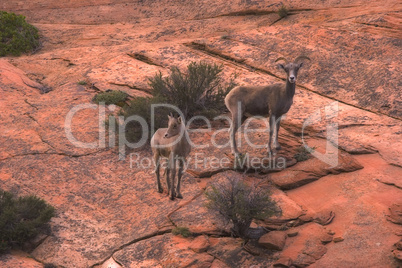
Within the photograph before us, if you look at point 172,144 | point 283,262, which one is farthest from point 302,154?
point 283,262

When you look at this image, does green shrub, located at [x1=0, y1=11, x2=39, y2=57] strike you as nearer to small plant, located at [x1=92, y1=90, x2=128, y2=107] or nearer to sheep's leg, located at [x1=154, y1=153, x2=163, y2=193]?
small plant, located at [x1=92, y1=90, x2=128, y2=107]

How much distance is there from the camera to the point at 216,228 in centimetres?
1012

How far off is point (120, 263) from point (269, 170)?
160 inches

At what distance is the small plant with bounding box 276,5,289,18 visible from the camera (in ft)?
67.7

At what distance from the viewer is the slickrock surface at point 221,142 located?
31.9 feet

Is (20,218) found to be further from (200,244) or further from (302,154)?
(302,154)

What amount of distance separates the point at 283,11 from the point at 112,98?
880cm

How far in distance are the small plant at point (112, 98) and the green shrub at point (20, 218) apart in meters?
4.93

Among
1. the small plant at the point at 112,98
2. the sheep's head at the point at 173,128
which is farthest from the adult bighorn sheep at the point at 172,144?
the small plant at the point at 112,98

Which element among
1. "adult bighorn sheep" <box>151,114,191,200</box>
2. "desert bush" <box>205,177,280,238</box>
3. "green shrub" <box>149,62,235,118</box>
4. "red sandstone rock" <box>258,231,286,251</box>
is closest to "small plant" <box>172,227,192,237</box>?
"desert bush" <box>205,177,280,238</box>

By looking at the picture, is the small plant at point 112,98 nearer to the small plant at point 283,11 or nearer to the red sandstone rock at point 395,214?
the red sandstone rock at point 395,214

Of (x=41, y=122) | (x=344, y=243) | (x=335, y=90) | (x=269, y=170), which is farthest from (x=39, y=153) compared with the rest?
(x=335, y=90)

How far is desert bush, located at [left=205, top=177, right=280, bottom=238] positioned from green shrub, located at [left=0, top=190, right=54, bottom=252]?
132 inches

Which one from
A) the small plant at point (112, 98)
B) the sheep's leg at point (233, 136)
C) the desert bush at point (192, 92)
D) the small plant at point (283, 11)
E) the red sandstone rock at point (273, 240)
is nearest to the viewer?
the red sandstone rock at point (273, 240)
